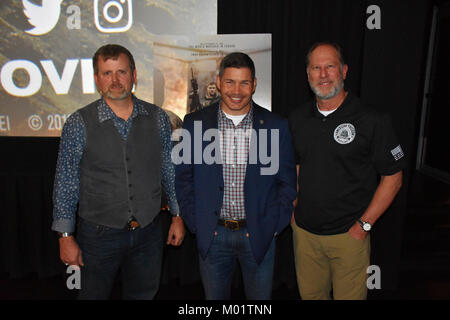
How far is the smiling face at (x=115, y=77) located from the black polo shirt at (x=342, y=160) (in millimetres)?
1066

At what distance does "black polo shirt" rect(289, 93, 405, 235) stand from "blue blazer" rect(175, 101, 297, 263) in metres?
0.15

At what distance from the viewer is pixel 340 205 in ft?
6.43

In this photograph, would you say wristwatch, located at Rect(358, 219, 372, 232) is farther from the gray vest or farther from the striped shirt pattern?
the gray vest

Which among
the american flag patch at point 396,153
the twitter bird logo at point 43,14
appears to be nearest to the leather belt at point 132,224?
the american flag patch at point 396,153

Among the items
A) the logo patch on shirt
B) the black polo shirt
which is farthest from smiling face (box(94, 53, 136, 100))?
the logo patch on shirt

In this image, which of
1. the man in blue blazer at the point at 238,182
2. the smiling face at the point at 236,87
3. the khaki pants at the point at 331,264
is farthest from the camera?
the khaki pants at the point at 331,264

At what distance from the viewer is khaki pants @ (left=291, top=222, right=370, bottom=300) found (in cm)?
201

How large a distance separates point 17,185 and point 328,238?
296cm

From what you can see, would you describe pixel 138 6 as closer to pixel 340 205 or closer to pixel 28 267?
pixel 340 205

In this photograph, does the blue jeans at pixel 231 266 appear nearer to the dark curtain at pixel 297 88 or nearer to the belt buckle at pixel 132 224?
the belt buckle at pixel 132 224

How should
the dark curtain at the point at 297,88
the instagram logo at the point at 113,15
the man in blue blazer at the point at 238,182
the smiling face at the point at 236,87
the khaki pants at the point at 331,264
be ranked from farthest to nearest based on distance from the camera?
the instagram logo at the point at 113,15, the dark curtain at the point at 297,88, the khaki pants at the point at 331,264, the man in blue blazer at the point at 238,182, the smiling face at the point at 236,87

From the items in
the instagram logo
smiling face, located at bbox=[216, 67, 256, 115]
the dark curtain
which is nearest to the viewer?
smiling face, located at bbox=[216, 67, 256, 115]

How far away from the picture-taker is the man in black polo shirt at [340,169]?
189 centimetres

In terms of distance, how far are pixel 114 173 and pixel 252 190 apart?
78cm
